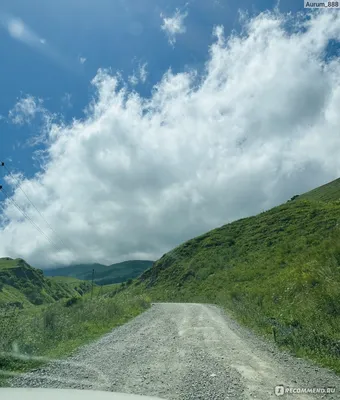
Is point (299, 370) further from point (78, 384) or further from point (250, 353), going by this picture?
point (78, 384)

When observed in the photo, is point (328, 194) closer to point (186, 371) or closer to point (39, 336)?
point (39, 336)

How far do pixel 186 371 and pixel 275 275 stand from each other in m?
32.3

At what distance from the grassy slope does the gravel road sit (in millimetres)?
1393

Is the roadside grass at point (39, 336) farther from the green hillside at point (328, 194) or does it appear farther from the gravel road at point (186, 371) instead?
the green hillside at point (328, 194)

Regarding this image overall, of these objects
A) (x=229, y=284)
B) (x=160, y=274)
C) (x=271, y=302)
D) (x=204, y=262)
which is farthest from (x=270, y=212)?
(x=271, y=302)

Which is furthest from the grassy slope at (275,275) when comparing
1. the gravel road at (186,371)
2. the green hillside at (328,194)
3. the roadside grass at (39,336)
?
the green hillside at (328,194)

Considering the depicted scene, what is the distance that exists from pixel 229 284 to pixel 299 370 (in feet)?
145

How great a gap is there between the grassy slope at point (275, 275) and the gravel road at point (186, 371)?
54.9 inches

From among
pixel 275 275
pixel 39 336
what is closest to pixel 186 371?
pixel 39 336

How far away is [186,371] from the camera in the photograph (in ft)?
30.4

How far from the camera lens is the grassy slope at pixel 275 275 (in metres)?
13.2

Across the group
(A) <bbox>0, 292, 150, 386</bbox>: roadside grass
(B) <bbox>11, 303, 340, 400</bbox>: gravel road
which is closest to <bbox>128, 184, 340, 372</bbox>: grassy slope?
(B) <bbox>11, 303, 340, 400</bbox>: gravel road

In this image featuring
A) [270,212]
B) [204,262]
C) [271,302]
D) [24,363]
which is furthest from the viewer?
[270,212]

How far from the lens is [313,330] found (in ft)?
41.0
